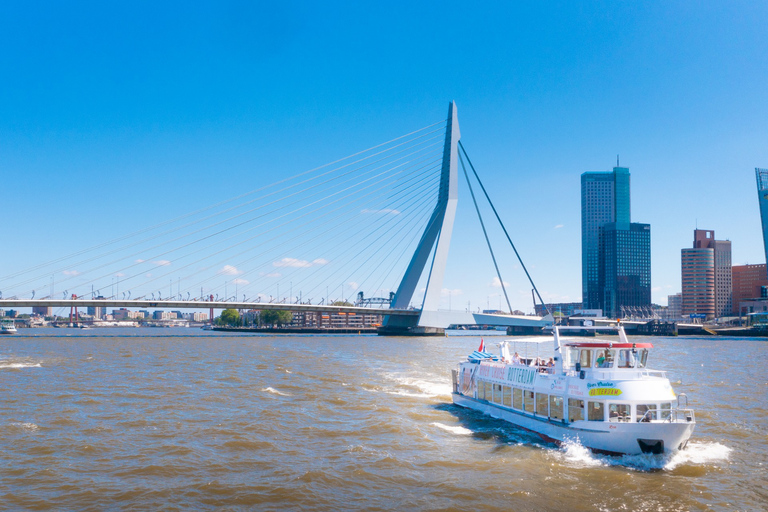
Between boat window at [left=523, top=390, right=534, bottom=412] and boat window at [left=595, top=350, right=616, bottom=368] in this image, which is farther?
boat window at [left=523, top=390, right=534, bottom=412]

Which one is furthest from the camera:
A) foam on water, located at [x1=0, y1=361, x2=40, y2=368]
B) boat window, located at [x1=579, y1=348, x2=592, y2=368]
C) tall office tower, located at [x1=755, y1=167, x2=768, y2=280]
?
tall office tower, located at [x1=755, y1=167, x2=768, y2=280]

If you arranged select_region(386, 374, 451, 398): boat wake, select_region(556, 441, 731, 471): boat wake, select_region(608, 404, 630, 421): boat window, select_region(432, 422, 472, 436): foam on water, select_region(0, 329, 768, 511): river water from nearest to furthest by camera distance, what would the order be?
select_region(0, 329, 768, 511): river water < select_region(556, 441, 731, 471): boat wake < select_region(608, 404, 630, 421): boat window < select_region(432, 422, 472, 436): foam on water < select_region(386, 374, 451, 398): boat wake

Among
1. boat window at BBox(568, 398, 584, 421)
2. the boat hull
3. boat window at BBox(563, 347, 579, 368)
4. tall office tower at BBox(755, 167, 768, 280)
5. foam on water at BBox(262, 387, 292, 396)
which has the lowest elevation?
foam on water at BBox(262, 387, 292, 396)

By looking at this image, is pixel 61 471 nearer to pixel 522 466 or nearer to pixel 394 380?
pixel 522 466

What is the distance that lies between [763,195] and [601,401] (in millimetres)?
133673

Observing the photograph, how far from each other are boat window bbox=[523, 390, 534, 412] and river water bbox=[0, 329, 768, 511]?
0.76 meters

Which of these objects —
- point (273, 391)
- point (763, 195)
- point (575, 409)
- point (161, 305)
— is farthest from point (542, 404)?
point (763, 195)

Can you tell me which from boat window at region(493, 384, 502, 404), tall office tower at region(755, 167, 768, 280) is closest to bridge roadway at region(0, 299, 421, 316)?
boat window at region(493, 384, 502, 404)

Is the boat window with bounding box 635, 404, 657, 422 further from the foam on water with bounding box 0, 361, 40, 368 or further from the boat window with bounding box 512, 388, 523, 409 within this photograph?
the foam on water with bounding box 0, 361, 40, 368

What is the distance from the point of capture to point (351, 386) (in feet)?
88.7

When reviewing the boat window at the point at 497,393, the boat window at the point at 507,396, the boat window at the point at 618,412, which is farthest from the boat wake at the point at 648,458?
the boat window at the point at 497,393

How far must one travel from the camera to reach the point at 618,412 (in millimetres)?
14930

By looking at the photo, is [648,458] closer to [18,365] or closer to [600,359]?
[600,359]

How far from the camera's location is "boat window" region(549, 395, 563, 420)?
16.3 meters
